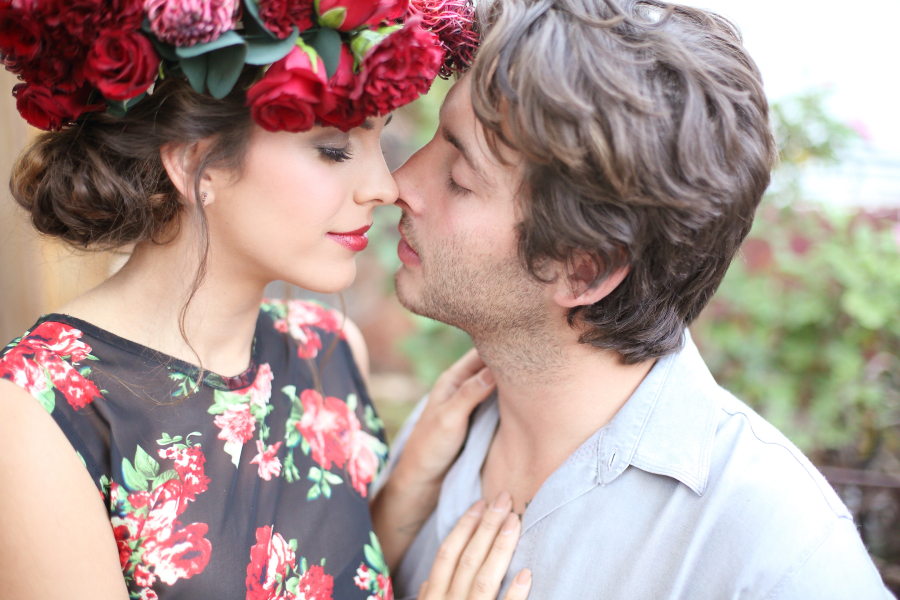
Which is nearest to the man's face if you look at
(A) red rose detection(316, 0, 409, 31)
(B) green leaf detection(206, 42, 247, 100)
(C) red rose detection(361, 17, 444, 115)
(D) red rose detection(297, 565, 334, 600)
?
(C) red rose detection(361, 17, 444, 115)

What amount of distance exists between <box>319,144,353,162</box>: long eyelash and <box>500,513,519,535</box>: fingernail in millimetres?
1088

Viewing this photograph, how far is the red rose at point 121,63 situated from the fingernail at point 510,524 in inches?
55.8

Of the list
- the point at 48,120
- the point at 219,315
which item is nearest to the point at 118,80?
the point at 48,120

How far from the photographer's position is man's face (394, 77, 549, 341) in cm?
174

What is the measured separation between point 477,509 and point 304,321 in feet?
2.76

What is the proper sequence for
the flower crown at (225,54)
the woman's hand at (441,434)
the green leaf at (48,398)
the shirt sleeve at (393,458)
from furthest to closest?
1. the shirt sleeve at (393,458)
2. the woman's hand at (441,434)
3. the green leaf at (48,398)
4. the flower crown at (225,54)

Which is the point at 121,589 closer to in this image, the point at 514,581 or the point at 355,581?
the point at 355,581

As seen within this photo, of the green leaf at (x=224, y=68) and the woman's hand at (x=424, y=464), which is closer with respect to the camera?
the green leaf at (x=224, y=68)

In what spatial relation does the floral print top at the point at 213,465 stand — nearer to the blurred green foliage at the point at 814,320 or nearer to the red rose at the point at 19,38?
the red rose at the point at 19,38

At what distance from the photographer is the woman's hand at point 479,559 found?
172 cm

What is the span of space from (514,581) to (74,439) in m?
1.13

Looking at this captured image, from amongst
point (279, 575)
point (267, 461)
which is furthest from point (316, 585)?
point (267, 461)

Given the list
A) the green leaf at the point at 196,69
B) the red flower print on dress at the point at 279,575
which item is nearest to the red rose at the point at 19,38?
the green leaf at the point at 196,69

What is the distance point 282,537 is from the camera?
1.65 metres
